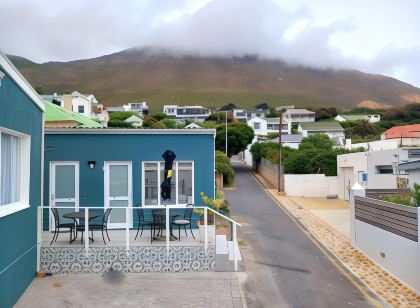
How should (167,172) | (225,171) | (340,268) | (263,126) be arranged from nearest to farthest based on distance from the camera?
(340,268), (167,172), (225,171), (263,126)

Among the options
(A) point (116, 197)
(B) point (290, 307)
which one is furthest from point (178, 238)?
(B) point (290, 307)

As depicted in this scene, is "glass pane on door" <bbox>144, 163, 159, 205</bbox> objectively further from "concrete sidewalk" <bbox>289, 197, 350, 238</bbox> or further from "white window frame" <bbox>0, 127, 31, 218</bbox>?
"concrete sidewalk" <bbox>289, 197, 350, 238</bbox>

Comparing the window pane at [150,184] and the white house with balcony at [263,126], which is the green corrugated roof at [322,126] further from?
the window pane at [150,184]

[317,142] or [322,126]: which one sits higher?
[322,126]

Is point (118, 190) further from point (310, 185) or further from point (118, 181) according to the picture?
point (310, 185)

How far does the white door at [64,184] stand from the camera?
13.2 m

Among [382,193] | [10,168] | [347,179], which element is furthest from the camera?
[347,179]

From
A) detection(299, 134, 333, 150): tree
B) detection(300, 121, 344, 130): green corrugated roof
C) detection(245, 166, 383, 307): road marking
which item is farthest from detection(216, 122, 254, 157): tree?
detection(300, 121, 344, 130): green corrugated roof

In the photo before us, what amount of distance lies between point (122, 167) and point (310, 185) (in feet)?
71.1

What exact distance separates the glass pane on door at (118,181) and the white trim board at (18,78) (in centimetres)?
347

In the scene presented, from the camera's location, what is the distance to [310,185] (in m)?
32.7

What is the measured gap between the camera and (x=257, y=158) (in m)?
52.4

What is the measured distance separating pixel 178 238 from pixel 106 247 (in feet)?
6.16

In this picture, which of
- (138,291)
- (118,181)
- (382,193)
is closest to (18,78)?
(138,291)
